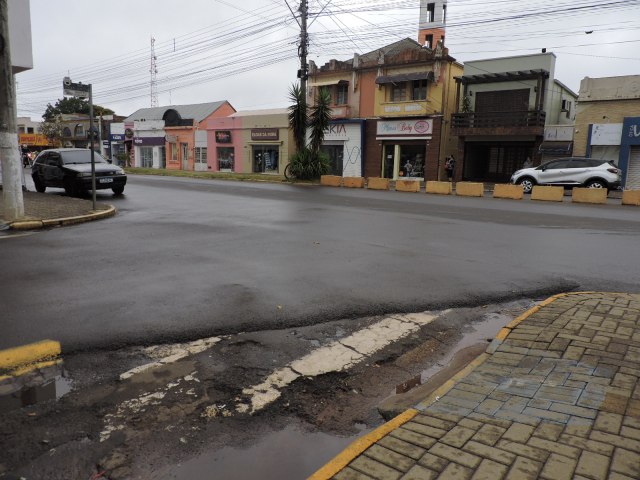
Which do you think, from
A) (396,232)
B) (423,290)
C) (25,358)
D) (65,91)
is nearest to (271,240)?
(396,232)

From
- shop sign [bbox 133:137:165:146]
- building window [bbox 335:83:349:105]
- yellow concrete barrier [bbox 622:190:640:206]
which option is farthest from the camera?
shop sign [bbox 133:137:165:146]

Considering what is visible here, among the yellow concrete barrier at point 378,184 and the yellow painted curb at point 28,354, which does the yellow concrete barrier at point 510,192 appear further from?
the yellow painted curb at point 28,354

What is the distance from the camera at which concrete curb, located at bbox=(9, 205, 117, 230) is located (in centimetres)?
1080

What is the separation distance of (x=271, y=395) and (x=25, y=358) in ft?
6.79

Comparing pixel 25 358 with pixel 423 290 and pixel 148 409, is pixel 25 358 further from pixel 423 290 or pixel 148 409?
pixel 423 290

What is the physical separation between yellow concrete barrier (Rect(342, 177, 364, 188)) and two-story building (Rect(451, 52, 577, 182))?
7.80 metres

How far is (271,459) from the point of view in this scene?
2.89 meters

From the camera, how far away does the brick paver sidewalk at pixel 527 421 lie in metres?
2.59

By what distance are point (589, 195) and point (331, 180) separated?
1359 cm

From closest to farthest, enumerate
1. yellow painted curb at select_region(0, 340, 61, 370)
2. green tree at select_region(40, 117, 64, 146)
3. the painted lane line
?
the painted lane line
yellow painted curb at select_region(0, 340, 61, 370)
green tree at select_region(40, 117, 64, 146)

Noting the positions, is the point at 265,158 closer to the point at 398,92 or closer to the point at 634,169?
the point at 398,92

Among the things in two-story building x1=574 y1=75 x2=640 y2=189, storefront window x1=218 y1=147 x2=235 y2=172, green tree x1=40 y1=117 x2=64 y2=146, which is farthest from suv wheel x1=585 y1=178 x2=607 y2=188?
green tree x1=40 y1=117 x2=64 y2=146

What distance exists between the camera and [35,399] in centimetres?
345

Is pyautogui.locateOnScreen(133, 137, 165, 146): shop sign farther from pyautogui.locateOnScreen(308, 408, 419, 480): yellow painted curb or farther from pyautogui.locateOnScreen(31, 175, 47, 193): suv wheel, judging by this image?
pyautogui.locateOnScreen(308, 408, 419, 480): yellow painted curb
